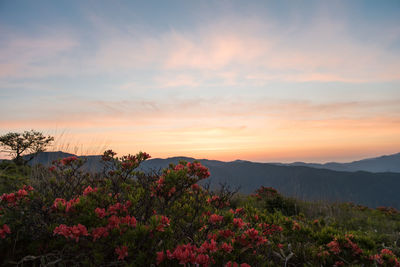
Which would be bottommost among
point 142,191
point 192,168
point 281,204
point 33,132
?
point 281,204

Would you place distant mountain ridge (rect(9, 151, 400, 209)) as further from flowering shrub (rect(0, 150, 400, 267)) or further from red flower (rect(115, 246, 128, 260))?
red flower (rect(115, 246, 128, 260))

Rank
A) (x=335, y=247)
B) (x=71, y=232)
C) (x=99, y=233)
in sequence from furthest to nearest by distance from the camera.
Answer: (x=335, y=247) < (x=99, y=233) < (x=71, y=232)

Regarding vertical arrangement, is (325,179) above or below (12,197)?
below

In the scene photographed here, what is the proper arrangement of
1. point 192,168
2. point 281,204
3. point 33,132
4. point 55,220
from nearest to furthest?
1. point 55,220
2. point 192,168
3. point 281,204
4. point 33,132

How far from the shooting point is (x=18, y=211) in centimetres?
290

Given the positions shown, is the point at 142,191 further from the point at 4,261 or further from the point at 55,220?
the point at 4,261

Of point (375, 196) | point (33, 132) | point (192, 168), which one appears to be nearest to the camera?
point (192, 168)

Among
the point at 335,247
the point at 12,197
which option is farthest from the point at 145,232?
Result: the point at 335,247

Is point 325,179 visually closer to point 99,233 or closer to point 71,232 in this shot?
point 99,233

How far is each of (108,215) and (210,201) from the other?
148 centimetres

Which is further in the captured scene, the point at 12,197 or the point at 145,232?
the point at 12,197

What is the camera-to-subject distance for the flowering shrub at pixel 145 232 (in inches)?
85.0

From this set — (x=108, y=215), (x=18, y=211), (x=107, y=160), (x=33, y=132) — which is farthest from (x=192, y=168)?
(x=33, y=132)

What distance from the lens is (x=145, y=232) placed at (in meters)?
2.16
